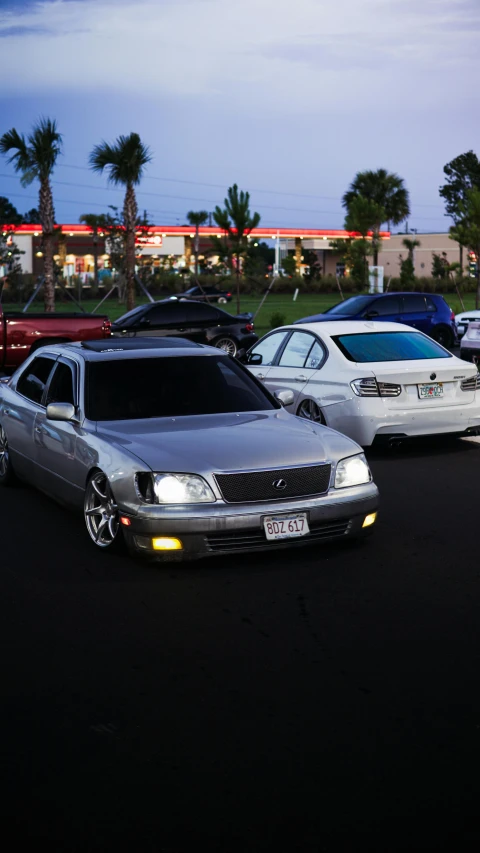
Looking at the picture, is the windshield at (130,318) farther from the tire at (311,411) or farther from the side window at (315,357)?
the tire at (311,411)

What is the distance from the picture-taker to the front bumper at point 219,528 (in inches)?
273

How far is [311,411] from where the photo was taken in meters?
12.5

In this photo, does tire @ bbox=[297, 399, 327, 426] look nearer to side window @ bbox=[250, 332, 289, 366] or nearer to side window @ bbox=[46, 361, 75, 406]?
side window @ bbox=[250, 332, 289, 366]

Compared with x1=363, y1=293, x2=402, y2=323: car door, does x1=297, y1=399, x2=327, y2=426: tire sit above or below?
below

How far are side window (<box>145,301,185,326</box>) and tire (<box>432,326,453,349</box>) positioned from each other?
20.4 ft

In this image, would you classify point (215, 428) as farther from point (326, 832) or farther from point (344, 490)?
point (326, 832)

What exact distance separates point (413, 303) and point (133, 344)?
19.5m

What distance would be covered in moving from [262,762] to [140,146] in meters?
39.9

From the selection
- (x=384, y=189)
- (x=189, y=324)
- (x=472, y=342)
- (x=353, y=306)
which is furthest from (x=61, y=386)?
(x=384, y=189)

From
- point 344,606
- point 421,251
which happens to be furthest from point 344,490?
point 421,251

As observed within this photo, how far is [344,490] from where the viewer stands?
295 inches

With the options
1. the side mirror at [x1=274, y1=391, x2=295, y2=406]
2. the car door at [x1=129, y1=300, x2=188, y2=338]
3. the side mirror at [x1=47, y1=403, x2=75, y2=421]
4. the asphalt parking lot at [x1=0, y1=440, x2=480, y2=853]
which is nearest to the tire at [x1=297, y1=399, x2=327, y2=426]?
the side mirror at [x1=274, y1=391, x2=295, y2=406]

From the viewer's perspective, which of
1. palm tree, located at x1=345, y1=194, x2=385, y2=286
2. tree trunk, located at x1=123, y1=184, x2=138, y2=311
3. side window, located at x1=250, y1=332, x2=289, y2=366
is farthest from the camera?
palm tree, located at x1=345, y1=194, x2=385, y2=286

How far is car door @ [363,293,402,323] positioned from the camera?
2712 cm
